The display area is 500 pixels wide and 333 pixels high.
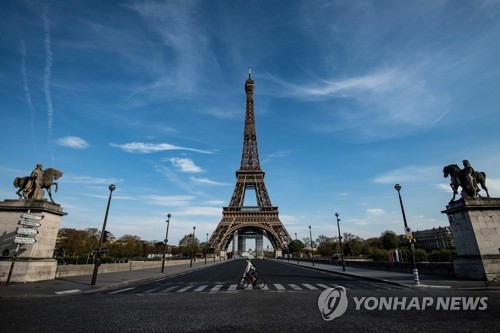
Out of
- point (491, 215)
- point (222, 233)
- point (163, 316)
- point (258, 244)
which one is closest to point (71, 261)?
point (222, 233)

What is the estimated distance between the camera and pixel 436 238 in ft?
432

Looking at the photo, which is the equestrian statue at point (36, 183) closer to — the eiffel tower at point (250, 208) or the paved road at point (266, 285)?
the paved road at point (266, 285)

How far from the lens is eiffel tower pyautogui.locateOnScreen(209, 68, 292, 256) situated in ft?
224

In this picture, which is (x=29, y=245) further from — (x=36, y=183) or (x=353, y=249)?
(x=353, y=249)

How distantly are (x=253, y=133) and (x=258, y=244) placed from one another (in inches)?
3714

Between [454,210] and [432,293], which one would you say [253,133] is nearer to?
[454,210]

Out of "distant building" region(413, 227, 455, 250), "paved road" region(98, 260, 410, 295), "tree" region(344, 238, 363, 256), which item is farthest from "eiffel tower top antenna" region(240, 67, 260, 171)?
"distant building" region(413, 227, 455, 250)

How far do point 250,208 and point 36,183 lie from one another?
5903cm

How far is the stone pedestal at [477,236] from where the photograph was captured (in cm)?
1532

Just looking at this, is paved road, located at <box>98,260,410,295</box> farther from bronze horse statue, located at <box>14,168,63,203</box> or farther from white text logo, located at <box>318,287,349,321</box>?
bronze horse statue, located at <box>14,168,63,203</box>

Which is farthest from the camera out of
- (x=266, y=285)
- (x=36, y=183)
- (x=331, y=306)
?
(x=36, y=183)

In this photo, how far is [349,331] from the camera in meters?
6.09

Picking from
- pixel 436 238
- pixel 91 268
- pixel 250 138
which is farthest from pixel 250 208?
pixel 436 238

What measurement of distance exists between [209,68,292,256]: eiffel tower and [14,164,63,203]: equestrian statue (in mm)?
50458
